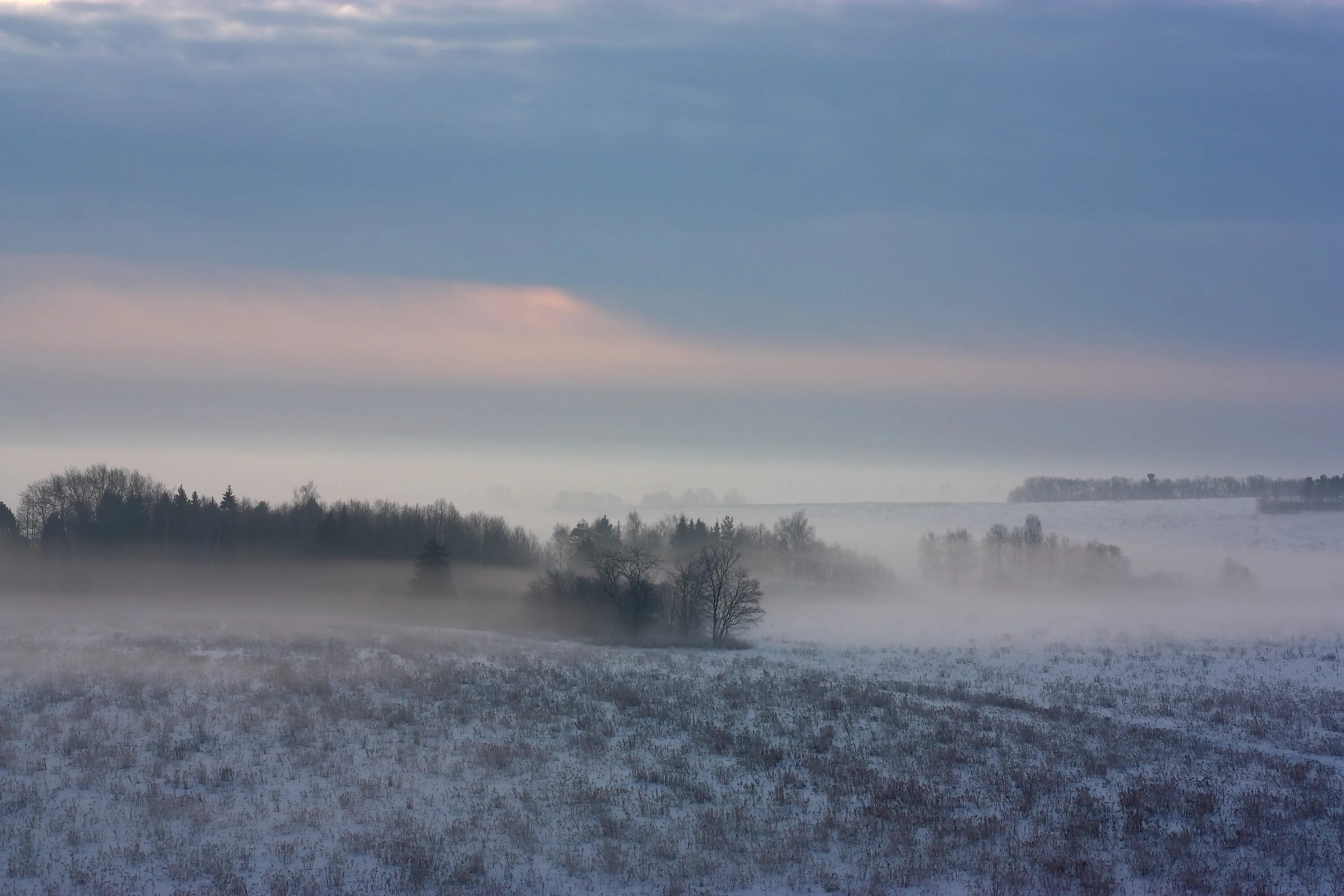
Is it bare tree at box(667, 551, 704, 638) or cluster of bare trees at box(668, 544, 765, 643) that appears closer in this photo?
cluster of bare trees at box(668, 544, 765, 643)

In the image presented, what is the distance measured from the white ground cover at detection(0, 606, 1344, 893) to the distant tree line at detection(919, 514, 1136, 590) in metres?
92.6

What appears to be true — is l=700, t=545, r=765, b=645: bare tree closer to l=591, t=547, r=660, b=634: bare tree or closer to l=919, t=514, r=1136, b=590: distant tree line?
l=591, t=547, r=660, b=634: bare tree

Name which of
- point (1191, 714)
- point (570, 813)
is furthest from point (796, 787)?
point (1191, 714)

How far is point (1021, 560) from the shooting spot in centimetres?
13238

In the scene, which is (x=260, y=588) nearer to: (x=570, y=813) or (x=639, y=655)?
(x=639, y=655)

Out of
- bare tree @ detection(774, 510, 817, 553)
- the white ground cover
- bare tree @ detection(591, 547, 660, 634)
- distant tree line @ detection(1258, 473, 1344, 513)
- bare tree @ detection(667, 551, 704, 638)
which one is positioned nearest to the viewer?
the white ground cover

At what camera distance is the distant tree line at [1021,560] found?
390 feet

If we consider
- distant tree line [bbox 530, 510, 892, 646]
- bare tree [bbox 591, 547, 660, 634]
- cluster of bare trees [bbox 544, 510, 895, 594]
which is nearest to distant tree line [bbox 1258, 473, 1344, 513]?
cluster of bare trees [bbox 544, 510, 895, 594]

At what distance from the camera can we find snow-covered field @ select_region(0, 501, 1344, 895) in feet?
42.5

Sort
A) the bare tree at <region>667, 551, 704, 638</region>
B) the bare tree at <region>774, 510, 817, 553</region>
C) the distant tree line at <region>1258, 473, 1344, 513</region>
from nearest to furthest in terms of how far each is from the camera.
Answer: the bare tree at <region>667, 551, 704, 638</region> → the bare tree at <region>774, 510, 817, 553</region> → the distant tree line at <region>1258, 473, 1344, 513</region>

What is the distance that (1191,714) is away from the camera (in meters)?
25.4

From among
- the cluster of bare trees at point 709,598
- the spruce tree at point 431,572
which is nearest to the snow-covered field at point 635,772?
the cluster of bare trees at point 709,598

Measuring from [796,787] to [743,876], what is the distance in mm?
4658

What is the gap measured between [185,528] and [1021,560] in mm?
104319
